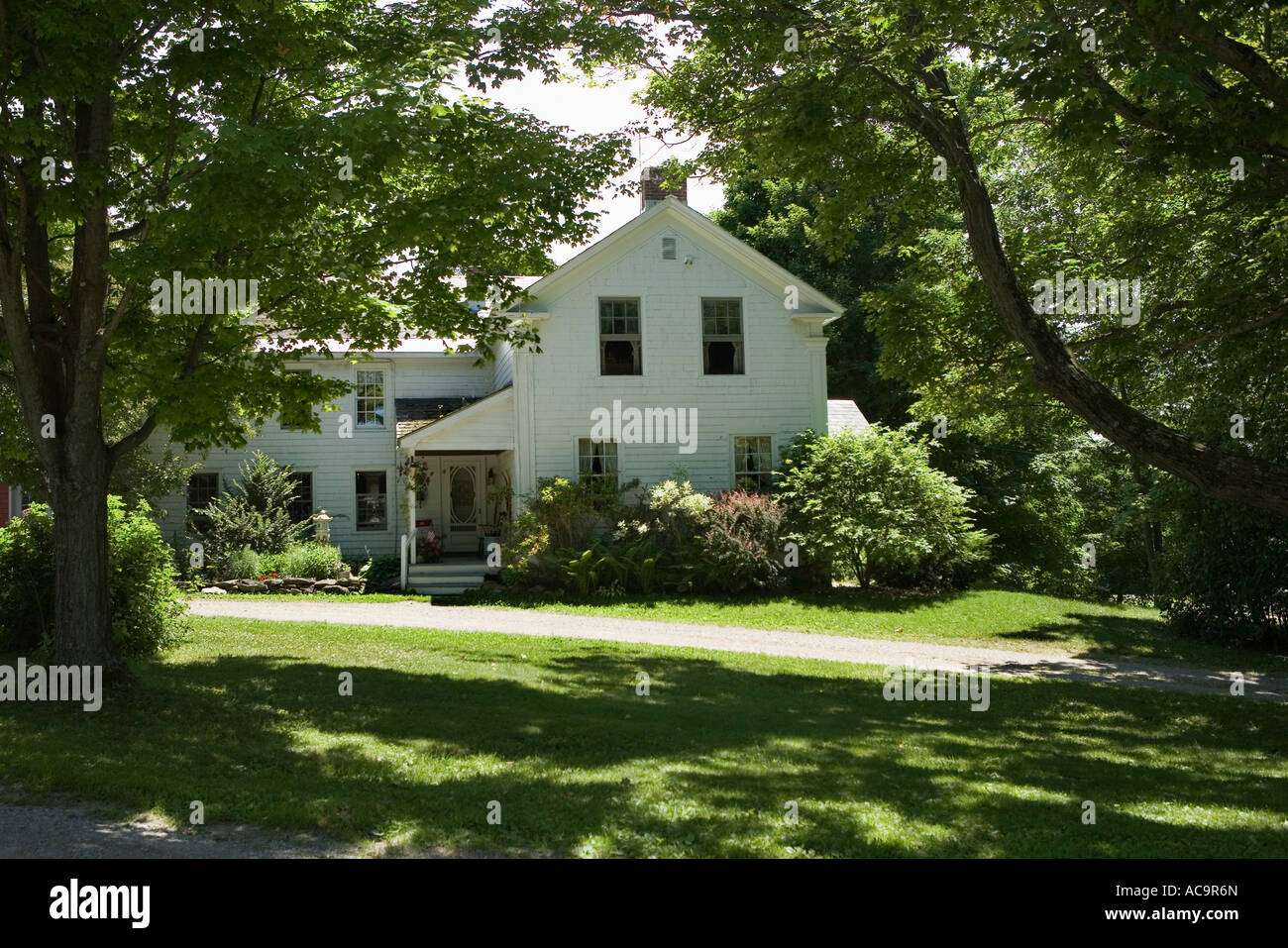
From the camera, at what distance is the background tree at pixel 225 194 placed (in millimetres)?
9102

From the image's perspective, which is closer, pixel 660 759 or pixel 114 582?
pixel 660 759

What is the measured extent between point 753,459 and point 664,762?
17260 millimetres

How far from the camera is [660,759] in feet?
26.9

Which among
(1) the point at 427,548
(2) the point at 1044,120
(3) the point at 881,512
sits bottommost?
(1) the point at 427,548

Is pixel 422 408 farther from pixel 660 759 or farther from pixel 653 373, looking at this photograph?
pixel 660 759

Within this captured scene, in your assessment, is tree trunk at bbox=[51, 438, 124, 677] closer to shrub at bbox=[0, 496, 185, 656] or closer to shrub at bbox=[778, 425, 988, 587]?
shrub at bbox=[0, 496, 185, 656]

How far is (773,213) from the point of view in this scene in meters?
38.0

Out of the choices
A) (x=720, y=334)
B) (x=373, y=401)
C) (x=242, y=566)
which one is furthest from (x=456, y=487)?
(x=720, y=334)

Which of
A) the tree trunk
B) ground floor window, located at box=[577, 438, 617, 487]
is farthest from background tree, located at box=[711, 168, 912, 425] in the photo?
the tree trunk

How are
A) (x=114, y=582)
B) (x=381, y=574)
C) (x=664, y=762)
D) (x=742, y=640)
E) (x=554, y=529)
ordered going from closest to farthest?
(x=664, y=762)
(x=114, y=582)
(x=742, y=640)
(x=554, y=529)
(x=381, y=574)

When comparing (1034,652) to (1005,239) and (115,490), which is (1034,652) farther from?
(115,490)

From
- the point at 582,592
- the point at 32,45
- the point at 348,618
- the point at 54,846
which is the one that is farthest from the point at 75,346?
the point at 582,592

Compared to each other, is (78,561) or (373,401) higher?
(373,401)

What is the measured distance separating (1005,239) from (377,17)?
10468 millimetres
